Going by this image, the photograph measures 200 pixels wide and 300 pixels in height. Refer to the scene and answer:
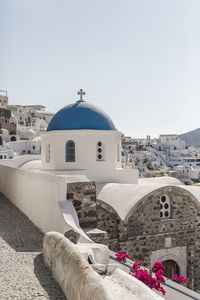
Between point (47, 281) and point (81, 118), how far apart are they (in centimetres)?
756

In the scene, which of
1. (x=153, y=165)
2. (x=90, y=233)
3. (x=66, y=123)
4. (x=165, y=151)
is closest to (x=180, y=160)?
(x=165, y=151)

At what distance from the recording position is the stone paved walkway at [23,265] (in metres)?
3.55

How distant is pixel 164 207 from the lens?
29.1ft

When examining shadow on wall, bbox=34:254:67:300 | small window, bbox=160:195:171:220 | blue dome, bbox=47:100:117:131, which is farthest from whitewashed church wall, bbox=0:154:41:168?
shadow on wall, bbox=34:254:67:300

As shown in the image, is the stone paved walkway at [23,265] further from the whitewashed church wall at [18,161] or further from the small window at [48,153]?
the whitewashed church wall at [18,161]

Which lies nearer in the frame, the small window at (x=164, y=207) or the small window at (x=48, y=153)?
the small window at (x=164, y=207)

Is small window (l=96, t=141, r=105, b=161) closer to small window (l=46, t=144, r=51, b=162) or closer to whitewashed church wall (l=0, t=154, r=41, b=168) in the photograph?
small window (l=46, t=144, r=51, b=162)

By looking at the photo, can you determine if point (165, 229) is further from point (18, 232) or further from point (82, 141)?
point (18, 232)

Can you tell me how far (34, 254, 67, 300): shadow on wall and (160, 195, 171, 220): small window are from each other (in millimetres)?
4916

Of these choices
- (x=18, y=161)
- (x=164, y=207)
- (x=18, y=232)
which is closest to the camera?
(x=18, y=232)

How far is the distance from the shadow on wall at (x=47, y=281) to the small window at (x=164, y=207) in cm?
492

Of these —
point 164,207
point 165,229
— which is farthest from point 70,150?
A: point 165,229

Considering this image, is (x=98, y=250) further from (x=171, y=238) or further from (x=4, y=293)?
(x=171, y=238)

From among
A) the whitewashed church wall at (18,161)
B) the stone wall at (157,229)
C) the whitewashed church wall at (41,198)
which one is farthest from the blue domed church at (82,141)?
the whitewashed church wall at (18,161)
